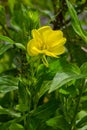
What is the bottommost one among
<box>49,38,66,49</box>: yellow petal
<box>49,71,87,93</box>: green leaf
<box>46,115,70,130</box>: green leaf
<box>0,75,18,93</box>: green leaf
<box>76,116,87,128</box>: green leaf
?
<box>76,116,87,128</box>: green leaf

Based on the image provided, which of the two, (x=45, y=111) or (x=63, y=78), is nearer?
(x=63, y=78)

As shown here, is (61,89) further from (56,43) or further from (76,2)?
(76,2)

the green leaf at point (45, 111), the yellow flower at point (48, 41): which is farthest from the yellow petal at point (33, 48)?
the green leaf at point (45, 111)

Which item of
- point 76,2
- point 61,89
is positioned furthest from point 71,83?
point 76,2

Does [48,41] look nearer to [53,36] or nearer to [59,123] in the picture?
[53,36]

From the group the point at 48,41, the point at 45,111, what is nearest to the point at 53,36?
the point at 48,41

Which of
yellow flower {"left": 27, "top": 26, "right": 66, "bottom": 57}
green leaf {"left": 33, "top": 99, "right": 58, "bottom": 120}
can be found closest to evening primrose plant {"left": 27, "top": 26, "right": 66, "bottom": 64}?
yellow flower {"left": 27, "top": 26, "right": 66, "bottom": 57}

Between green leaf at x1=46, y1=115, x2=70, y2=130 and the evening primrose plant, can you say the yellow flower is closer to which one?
the evening primrose plant
